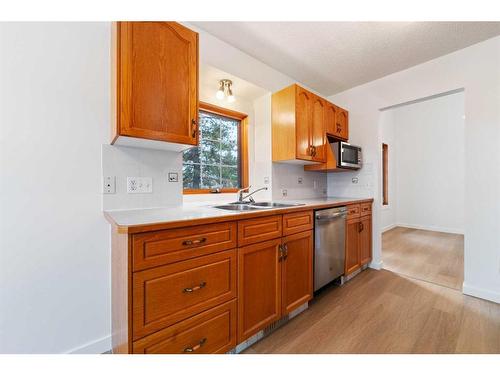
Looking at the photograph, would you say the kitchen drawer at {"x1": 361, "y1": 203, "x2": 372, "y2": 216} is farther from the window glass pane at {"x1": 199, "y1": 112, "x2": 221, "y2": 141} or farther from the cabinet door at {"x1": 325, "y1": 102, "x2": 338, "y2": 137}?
the window glass pane at {"x1": 199, "y1": 112, "x2": 221, "y2": 141}

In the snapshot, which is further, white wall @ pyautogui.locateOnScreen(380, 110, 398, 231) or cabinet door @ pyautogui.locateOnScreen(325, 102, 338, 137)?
white wall @ pyautogui.locateOnScreen(380, 110, 398, 231)

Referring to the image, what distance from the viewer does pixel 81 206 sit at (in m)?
1.32

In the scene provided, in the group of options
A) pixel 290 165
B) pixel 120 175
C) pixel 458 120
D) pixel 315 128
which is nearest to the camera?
pixel 120 175

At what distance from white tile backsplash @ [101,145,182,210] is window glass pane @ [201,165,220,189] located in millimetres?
443

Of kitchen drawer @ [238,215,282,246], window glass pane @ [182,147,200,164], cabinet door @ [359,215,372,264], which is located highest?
window glass pane @ [182,147,200,164]

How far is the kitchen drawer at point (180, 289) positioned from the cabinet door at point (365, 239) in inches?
74.6

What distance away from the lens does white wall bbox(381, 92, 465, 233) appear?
173 inches

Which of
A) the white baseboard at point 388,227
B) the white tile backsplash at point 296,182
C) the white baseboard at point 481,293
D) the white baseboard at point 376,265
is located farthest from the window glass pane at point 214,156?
the white baseboard at point 388,227

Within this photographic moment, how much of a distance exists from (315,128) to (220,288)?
77.3 inches

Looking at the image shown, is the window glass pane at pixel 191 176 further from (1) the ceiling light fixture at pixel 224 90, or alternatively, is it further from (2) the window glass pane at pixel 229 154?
(1) the ceiling light fixture at pixel 224 90

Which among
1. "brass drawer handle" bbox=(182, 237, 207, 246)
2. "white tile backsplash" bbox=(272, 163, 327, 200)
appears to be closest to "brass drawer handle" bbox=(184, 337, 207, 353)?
"brass drawer handle" bbox=(182, 237, 207, 246)

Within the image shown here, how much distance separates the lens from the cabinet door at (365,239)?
2.54 metres
